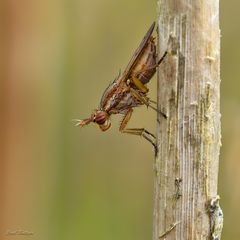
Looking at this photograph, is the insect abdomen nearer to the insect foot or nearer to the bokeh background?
the insect foot

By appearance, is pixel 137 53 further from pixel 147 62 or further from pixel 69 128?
pixel 69 128

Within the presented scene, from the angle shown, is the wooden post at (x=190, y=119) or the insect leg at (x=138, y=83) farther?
the insect leg at (x=138, y=83)

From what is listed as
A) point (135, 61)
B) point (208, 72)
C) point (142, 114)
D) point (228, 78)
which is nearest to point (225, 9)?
point (228, 78)

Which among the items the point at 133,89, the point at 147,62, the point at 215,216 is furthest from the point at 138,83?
the point at 215,216

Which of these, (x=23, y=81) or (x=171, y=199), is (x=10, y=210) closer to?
(x=23, y=81)

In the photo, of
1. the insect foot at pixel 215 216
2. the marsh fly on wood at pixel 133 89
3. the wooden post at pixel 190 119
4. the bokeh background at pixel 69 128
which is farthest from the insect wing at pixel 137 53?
the bokeh background at pixel 69 128

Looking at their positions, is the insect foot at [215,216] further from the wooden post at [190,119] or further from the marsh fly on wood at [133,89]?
the marsh fly on wood at [133,89]
